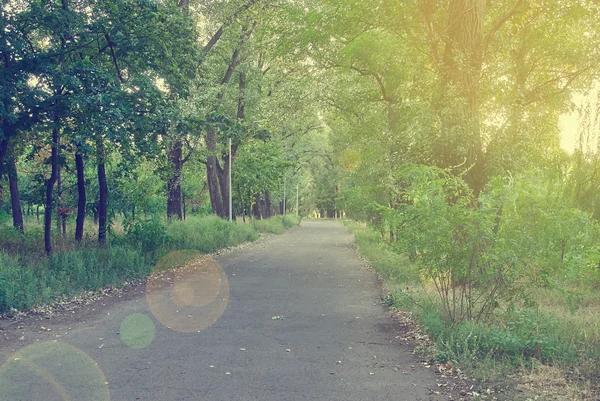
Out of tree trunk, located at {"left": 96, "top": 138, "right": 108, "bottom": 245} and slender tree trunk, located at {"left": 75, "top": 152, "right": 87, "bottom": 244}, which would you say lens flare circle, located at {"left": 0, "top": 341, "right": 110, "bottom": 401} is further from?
slender tree trunk, located at {"left": 75, "top": 152, "right": 87, "bottom": 244}

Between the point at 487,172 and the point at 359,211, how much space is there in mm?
11286

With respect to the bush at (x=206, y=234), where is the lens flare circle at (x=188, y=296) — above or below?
below

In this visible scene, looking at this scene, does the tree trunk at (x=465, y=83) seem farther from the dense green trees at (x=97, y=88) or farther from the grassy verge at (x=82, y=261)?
the grassy verge at (x=82, y=261)

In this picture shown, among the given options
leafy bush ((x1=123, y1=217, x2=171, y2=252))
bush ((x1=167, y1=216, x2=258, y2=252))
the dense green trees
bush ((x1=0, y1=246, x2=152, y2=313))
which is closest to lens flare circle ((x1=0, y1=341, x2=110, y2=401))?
bush ((x1=0, y1=246, x2=152, y2=313))

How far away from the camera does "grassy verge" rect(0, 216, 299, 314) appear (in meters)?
9.30

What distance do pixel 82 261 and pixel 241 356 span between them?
6.84 metres

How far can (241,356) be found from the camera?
6312mm

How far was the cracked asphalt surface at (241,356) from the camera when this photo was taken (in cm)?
508

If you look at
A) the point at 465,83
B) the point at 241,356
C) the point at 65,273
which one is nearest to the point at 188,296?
the point at 65,273

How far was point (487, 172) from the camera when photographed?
36.7ft

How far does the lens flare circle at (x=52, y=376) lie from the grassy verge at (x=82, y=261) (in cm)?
278

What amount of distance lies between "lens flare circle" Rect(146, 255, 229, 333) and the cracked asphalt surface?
130mm

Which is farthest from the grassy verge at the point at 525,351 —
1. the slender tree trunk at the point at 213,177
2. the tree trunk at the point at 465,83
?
the slender tree trunk at the point at 213,177

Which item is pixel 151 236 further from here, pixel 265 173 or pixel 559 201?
pixel 265 173
